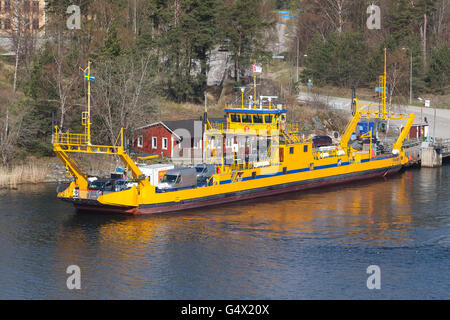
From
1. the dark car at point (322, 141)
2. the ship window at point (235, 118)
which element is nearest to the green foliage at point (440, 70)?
the dark car at point (322, 141)

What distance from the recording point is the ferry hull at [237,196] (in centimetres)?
4928

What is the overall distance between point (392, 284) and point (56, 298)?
17.3 metres

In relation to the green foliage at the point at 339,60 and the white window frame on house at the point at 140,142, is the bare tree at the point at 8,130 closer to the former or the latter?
the white window frame on house at the point at 140,142

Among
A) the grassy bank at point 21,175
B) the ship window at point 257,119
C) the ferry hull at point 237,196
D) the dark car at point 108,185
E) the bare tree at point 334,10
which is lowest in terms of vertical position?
the ferry hull at point 237,196

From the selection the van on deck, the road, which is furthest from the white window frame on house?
the road

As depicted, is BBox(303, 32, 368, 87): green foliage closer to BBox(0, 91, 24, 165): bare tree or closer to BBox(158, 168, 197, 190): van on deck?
BBox(0, 91, 24, 165): bare tree

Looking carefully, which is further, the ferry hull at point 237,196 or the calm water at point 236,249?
the ferry hull at point 237,196

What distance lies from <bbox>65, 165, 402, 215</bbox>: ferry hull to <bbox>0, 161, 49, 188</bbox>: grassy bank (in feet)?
37.7

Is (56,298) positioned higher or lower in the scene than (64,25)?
lower

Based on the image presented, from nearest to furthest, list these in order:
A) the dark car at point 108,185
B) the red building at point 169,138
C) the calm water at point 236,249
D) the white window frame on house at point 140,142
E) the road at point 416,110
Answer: the calm water at point 236,249
the dark car at point 108,185
the red building at point 169,138
the white window frame on house at point 140,142
the road at point 416,110

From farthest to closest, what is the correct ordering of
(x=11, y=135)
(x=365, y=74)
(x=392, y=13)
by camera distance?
(x=392, y=13), (x=365, y=74), (x=11, y=135)

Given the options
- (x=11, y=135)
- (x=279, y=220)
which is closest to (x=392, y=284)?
(x=279, y=220)
